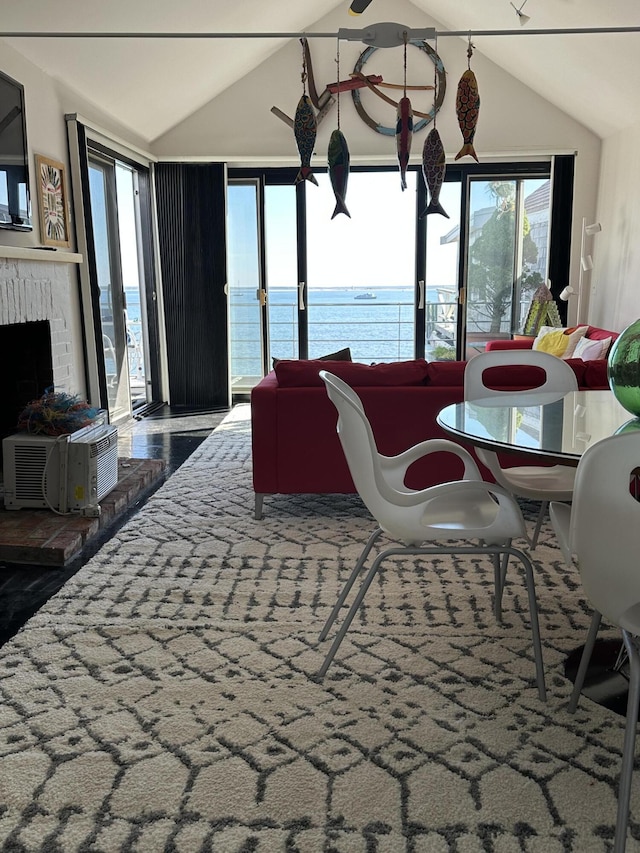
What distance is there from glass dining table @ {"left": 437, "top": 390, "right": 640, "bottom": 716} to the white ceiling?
303 cm

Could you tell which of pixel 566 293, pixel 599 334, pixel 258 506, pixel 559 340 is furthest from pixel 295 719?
pixel 566 293

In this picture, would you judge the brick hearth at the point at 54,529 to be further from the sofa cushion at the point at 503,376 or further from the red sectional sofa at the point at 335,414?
the sofa cushion at the point at 503,376

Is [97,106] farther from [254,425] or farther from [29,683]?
[29,683]

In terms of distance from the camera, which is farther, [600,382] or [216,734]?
[600,382]

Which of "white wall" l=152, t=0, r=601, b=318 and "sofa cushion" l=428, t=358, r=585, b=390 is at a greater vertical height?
"white wall" l=152, t=0, r=601, b=318

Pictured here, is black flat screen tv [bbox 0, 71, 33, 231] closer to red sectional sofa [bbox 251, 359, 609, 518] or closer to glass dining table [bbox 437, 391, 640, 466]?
red sectional sofa [bbox 251, 359, 609, 518]

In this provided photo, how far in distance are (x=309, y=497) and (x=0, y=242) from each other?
2.19 m

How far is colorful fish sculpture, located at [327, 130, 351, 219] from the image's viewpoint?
2740 mm

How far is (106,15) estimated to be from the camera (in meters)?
4.21

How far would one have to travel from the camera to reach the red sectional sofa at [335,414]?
3453 millimetres

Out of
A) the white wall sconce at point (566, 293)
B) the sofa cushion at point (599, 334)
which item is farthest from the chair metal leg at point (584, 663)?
the white wall sconce at point (566, 293)

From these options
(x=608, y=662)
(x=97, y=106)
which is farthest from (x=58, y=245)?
(x=608, y=662)

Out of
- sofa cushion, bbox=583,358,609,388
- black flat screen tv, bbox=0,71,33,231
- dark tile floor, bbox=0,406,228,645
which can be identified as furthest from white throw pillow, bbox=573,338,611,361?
black flat screen tv, bbox=0,71,33,231

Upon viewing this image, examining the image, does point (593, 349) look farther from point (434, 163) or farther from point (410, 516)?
point (410, 516)
